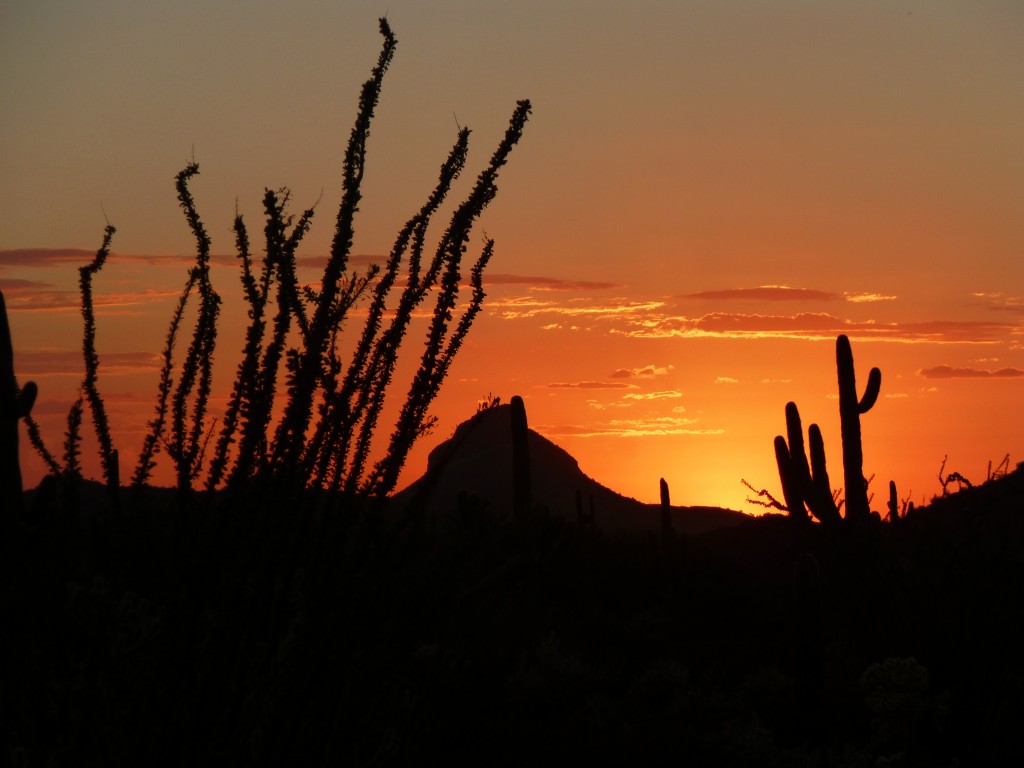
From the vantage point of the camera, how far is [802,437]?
15.0 meters

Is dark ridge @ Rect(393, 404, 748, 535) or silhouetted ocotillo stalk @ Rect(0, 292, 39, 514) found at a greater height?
dark ridge @ Rect(393, 404, 748, 535)

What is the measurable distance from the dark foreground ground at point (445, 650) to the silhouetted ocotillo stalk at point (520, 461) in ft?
11.1

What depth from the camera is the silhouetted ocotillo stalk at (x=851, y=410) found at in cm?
1481

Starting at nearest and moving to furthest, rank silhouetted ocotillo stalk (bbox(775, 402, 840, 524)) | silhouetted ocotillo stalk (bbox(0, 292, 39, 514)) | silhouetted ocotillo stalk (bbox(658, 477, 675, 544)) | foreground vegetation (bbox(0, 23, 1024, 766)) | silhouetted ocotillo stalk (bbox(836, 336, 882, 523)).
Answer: foreground vegetation (bbox(0, 23, 1024, 766))
silhouetted ocotillo stalk (bbox(0, 292, 39, 514))
silhouetted ocotillo stalk (bbox(775, 402, 840, 524))
silhouetted ocotillo stalk (bbox(836, 336, 882, 523))
silhouetted ocotillo stalk (bbox(658, 477, 675, 544))

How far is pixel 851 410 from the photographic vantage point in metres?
15.3

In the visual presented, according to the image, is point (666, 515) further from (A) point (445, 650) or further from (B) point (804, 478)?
(A) point (445, 650)

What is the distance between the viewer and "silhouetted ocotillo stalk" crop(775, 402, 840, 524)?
13.9 meters

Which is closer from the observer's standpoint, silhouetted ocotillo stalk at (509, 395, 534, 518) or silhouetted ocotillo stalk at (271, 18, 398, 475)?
silhouetted ocotillo stalk at (271, 18, 398, 475)

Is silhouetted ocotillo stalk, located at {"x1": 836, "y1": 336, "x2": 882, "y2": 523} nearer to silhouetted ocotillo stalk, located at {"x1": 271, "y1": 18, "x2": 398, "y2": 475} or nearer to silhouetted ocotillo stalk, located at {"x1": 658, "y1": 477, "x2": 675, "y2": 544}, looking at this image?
silhouetted ocotillo stalk, located at {"x1": 658, "y1": 477, "x2": 675, "y2": 544}

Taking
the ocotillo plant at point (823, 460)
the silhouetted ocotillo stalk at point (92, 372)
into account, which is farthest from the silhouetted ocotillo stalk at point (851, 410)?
the silhouetted ocotillo stalk at point (92, 372)

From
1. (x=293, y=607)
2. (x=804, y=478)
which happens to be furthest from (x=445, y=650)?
(x=804, y=478)

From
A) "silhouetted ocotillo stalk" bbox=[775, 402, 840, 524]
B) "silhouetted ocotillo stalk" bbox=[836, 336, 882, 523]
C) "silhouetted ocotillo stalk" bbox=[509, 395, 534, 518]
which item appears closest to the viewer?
"silhouetted ocotillo stalk" bbox=[775, 402, 840, 524]

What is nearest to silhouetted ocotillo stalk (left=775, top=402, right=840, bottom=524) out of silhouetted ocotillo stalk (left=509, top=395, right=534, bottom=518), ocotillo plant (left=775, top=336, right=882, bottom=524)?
ocotillo plant (left=775, top=336, right=882, bottom=524)

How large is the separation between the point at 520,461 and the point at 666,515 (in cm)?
732
